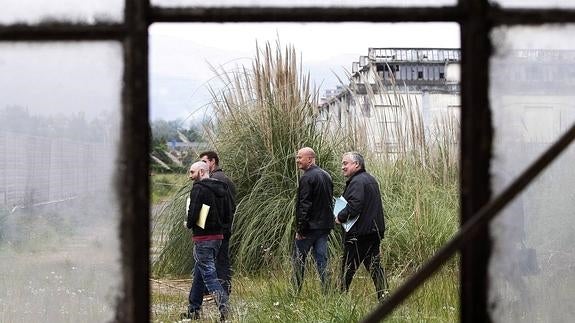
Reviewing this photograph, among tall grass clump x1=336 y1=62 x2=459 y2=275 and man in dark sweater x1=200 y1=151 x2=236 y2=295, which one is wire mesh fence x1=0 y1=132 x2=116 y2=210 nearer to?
man in dark sweater x1=200 y1=151 x2=236 y2=295

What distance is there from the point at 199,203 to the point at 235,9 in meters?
3.99

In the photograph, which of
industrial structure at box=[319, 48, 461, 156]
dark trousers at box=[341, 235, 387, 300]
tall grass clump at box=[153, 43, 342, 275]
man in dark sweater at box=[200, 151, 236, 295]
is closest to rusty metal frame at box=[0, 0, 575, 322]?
dark trousers at box=[341, 235, 387, 300]

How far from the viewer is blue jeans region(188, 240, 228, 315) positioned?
5320 mm

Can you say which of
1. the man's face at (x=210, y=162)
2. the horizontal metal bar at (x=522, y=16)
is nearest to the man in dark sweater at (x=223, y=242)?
the man's face at (x=210, y=162)

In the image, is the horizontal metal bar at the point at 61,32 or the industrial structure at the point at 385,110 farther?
the industrial structure at the point at 385,110

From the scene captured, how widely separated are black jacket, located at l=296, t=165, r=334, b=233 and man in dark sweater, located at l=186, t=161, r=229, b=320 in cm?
56

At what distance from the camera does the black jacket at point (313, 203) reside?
5.81m

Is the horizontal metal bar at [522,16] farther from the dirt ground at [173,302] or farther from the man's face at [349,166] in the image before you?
the man's face at [349,166]

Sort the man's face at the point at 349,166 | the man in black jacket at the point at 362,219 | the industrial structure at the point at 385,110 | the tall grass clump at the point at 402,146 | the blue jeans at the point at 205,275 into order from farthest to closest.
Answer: the industrial structure at the point at 385,110 < the tall grass clump at the point at 402,146 < the man's face at the point at 349,166 < the man in black jacket at the point at 362,219 < the blue jeans at the point at 205,275

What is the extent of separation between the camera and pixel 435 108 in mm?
8102

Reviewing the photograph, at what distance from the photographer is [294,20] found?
1.42 meters

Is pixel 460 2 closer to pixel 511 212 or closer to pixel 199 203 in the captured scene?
pixel 511 212

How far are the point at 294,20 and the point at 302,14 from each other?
0.07 ft

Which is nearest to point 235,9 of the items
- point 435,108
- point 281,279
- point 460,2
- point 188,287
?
point 460,2
